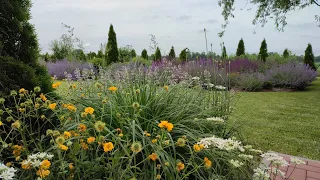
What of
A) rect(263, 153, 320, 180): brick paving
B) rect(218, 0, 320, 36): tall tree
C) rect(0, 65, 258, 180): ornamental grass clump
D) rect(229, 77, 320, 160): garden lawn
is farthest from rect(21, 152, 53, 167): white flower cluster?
rect(218, 0, 320, 36): tall tree

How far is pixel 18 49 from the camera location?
253 centimetres

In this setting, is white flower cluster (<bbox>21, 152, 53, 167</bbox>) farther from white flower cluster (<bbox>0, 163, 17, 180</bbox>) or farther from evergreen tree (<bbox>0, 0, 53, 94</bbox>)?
evergreen tree (<bbox>0, 0, 53, 94</bbox>)

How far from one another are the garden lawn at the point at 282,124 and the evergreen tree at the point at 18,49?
81.3 inches

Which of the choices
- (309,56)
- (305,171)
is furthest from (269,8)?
(305,171)

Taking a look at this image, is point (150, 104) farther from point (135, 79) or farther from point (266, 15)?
point (266, 15)

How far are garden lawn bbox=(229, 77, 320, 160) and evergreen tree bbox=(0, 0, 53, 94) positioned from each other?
2.06 meters

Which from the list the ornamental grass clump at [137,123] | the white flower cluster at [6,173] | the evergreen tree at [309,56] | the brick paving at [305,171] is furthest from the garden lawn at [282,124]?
the evergreen tree at [309,56]

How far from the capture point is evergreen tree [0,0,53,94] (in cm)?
237

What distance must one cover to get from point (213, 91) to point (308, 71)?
9.30 meters

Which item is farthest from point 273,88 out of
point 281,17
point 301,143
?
point 301,143

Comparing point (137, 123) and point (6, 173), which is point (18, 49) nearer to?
point (137, 123)

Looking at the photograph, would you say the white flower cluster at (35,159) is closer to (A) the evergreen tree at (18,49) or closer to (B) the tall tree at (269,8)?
(A) the evergreen tree at (18,49)

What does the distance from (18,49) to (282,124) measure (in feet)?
15.7

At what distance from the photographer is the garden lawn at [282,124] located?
3912mm
